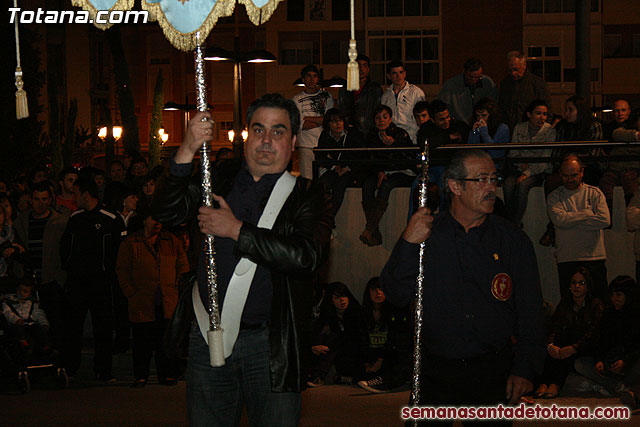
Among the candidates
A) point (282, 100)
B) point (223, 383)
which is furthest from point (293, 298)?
point (282, 100)

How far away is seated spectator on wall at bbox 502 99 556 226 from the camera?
11.0 metres

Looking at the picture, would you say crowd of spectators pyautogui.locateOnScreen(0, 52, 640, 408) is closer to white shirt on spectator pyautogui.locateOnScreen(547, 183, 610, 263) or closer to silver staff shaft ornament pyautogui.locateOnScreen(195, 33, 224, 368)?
white shirt on spectator pyautogui.locateOnScreen(547, 183, 610, 263)

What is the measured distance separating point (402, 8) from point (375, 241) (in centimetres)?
2688

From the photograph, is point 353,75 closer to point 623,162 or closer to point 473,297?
point 473,297

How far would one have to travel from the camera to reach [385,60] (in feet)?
122

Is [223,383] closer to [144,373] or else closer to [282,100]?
[282,100]

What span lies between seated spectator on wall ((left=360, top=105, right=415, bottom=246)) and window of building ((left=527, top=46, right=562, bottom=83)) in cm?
2568

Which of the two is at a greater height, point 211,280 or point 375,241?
point 211,280

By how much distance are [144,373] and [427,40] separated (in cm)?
2916

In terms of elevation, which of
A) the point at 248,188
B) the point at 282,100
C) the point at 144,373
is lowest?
the point at 144,373

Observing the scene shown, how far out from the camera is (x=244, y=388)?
13.6 ft

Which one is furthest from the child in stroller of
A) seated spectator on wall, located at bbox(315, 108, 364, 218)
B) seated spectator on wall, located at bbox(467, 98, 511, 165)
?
seated spectator on wall, located at bbox(467, 98, 511, 165)

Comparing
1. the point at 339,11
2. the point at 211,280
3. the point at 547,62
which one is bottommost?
the point at 211,280

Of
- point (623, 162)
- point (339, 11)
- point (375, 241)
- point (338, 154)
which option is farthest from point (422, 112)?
point (339, 11)
